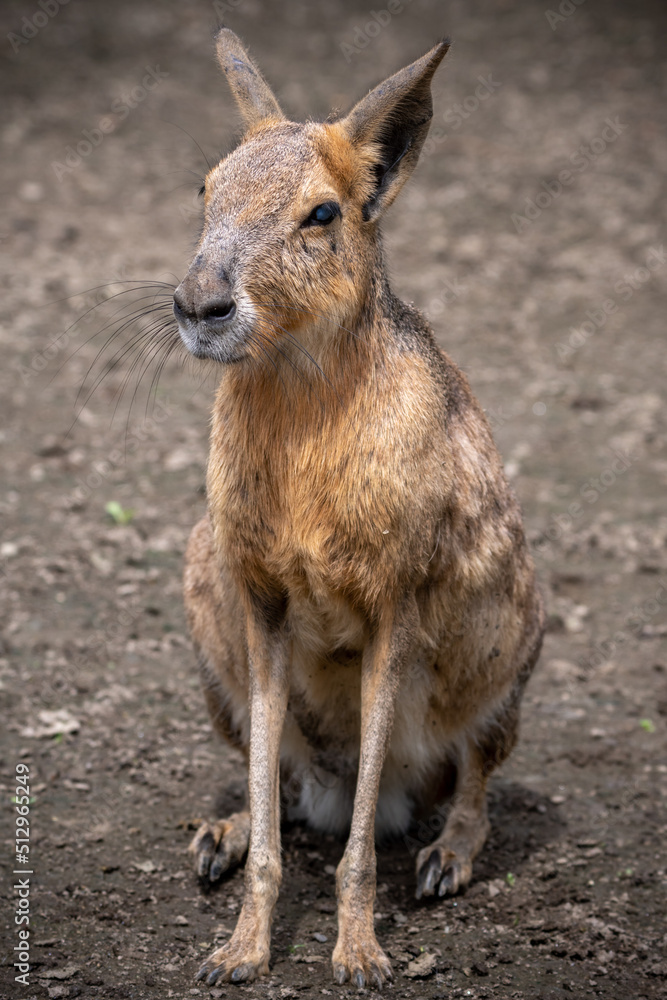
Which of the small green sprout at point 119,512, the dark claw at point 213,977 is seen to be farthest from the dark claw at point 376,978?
the small green sprout at point 119,512

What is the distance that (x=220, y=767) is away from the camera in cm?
551

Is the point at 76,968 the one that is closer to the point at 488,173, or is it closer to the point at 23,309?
the point at 23,309

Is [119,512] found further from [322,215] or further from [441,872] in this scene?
[322,215]

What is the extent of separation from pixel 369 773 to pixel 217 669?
1.03 metres

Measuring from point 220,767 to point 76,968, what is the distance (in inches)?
65.1

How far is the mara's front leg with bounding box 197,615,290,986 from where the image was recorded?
12.9ft

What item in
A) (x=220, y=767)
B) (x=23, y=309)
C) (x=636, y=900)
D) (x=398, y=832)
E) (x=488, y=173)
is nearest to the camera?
(x=636, y=900)

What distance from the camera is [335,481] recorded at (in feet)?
12.5

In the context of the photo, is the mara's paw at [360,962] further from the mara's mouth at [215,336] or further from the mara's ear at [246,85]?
the mara's ear at [246,85]

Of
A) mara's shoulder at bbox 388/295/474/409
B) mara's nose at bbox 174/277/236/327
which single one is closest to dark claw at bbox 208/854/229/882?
mara's shoulder at bbox 388/295/474/409

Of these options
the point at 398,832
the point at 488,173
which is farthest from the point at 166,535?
the point at 488,173

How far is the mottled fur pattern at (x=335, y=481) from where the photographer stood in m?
3.70

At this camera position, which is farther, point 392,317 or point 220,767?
point 220,767

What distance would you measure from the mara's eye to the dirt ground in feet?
Answer: 3.32
